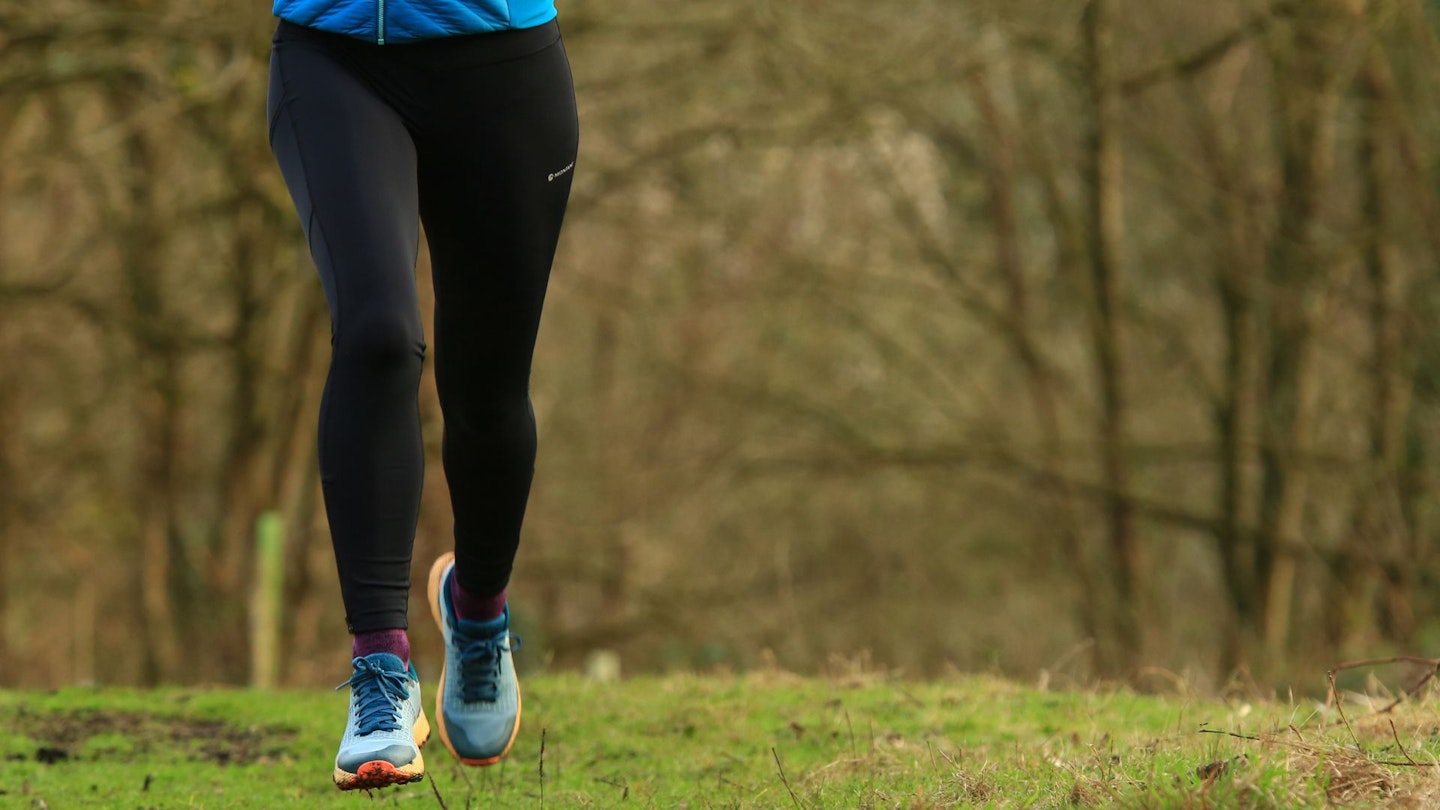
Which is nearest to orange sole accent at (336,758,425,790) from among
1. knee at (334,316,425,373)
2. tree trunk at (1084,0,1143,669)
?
knee at (334,316,425,373)

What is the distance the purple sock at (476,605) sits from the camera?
3.48 m

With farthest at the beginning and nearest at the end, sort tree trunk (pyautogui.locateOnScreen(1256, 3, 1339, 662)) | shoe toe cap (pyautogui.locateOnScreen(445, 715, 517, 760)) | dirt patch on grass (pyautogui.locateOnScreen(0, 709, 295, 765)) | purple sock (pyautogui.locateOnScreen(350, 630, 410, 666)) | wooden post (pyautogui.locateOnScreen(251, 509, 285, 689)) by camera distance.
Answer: tree trunk (pyautogui.locateOnScreen(1256, 3, 1339, 662)) < wooden post (pyautogui.locateOnScreen(251, 509, 285, 689)) < dirt patch on grass (pyautogui.locateOnScreen(0, 709, 295, 765)) < shoe toe cap (pyautogui.locateOnScreen(445, 715, 517, 760)) < purple sock (pyautogui.locateOnScreen(350, 630, 410, 666))

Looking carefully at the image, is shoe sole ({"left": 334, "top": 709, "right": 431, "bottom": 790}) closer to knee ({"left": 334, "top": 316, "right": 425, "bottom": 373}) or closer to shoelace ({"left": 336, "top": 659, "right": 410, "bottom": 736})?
shoelace ({"left": 336, "top": 659, "right": 410, "bottom": 736})

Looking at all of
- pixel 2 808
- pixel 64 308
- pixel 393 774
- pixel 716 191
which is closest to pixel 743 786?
pixel 393 774

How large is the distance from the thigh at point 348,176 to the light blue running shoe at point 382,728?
2.04 ft

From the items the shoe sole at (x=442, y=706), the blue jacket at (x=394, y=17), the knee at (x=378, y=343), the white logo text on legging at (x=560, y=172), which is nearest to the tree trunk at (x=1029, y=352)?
the shoe sole at (x=442, y=706)

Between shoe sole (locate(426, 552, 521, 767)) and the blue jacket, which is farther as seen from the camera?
shoe sole (locate(426, 552, 521, 767))

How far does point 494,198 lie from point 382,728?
3.28ft

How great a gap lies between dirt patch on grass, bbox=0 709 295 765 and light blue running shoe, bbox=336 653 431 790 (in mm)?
1365

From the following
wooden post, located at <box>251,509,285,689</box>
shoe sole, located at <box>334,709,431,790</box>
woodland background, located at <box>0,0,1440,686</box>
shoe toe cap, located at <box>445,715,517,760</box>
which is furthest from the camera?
woodland background, located at <box>0,0,1440,686</box>

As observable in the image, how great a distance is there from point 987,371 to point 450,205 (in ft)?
42.9

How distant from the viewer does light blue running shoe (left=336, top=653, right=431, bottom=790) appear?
2602mm

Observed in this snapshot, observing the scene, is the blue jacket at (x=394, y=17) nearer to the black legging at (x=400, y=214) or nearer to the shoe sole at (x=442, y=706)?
the black legging at (x=400, y=214)

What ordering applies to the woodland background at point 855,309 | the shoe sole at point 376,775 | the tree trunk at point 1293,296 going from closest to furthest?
the shoe sole at point 376,775 < the woodland background at point 855,309 < the tree trunk at point 1293,296
